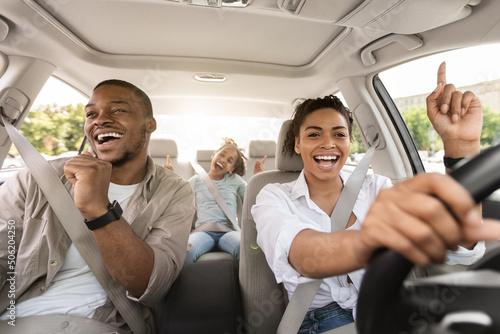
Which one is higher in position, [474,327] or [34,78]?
[34,78]

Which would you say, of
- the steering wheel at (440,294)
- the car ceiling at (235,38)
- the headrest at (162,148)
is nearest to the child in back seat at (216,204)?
the headrest at (162,148)

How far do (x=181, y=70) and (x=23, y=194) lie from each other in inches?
53.2

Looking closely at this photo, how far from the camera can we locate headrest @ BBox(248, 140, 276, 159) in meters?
3.65

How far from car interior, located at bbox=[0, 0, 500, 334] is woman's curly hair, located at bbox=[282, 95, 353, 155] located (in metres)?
0.06

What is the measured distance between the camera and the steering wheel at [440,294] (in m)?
0.38

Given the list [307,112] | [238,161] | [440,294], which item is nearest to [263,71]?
[307,112]

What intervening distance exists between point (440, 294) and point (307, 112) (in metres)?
1.09

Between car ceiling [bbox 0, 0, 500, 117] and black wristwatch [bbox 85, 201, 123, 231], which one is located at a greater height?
car ceiling [bbox 0, 0, 500, 117]

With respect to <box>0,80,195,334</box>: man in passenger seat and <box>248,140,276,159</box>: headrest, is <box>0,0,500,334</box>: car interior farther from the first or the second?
<box>248,140,276,159</box>: headrest

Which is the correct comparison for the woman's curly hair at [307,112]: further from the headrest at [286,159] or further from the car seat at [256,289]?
the car seat at [256,289]

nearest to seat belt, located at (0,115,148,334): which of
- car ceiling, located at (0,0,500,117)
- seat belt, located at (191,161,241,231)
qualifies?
car ceiling, located at (0,0,500,117)

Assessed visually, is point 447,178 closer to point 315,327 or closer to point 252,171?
point 315,327

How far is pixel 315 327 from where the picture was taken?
44.0 inches

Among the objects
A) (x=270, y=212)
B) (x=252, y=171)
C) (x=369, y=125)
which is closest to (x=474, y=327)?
(x=270, y=212)
